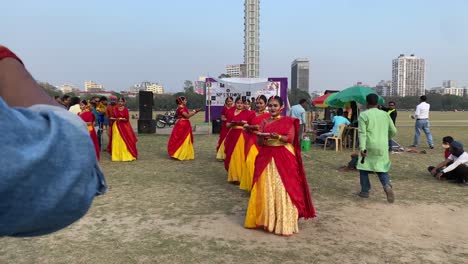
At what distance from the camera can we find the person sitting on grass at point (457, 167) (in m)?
6.86

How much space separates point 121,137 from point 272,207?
6.45 metres

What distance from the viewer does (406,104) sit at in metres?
73.3

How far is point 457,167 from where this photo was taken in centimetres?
691

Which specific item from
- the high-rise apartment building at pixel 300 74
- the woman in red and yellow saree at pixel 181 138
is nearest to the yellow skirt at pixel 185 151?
the woman in red and yellow saree at pixel 181 138

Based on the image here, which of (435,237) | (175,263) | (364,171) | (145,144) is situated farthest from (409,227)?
(145,144)

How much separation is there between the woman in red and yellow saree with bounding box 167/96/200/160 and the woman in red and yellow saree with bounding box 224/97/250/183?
7.17 ft

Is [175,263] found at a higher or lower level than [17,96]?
lower

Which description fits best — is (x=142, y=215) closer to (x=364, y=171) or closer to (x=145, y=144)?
(x=364, y=171)

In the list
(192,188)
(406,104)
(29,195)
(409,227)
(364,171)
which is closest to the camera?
(29,195)

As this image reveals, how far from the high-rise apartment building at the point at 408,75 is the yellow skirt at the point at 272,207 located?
104m

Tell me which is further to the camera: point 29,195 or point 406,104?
point 406,104

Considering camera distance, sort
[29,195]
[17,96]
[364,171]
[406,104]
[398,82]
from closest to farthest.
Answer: [29,195] < [17,96] < [364,171] < [406,104] < [398,82]

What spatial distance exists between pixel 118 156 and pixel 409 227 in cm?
736

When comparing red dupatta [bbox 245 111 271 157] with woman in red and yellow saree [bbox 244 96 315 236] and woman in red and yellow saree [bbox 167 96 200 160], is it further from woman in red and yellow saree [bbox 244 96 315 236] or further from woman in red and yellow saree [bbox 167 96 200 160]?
woman in red and yellow saree [bbox 167 96 200 160]
